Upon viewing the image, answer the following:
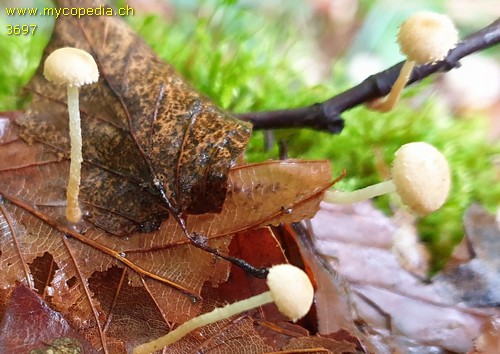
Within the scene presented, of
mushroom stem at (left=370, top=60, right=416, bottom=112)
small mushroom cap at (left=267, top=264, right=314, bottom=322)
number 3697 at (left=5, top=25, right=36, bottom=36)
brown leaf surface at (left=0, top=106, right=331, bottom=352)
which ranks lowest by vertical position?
small mushroom cap at (left=267, top=264, right=314, bottom=322)

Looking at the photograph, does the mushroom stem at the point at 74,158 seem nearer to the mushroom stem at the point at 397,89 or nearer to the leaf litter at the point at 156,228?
the leaf litter at the point at 156,228

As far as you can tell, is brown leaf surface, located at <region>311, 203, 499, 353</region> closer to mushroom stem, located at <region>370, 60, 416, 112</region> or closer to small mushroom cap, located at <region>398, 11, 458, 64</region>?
mushroom stem, located at <region>370, 60, 416, 112</region>

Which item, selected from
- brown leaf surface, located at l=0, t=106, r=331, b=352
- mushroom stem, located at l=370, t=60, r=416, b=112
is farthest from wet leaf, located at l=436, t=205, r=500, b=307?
brown leaf surface, located at l=0, t=106, r=331, b=352

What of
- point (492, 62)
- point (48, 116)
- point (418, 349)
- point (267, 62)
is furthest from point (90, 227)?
point (492, 62)

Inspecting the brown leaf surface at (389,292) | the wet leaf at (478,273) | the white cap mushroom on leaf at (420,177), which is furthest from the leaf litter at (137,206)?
the wet leaf at (478,273)

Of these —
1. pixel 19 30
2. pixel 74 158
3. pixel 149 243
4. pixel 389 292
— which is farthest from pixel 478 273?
pixel 19 30

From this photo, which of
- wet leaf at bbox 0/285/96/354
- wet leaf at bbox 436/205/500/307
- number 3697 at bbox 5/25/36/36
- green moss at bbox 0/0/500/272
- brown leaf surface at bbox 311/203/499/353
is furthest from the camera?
number 3697 at bbox 5/25/36/36

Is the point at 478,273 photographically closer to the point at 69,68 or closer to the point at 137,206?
the point at 137,206
